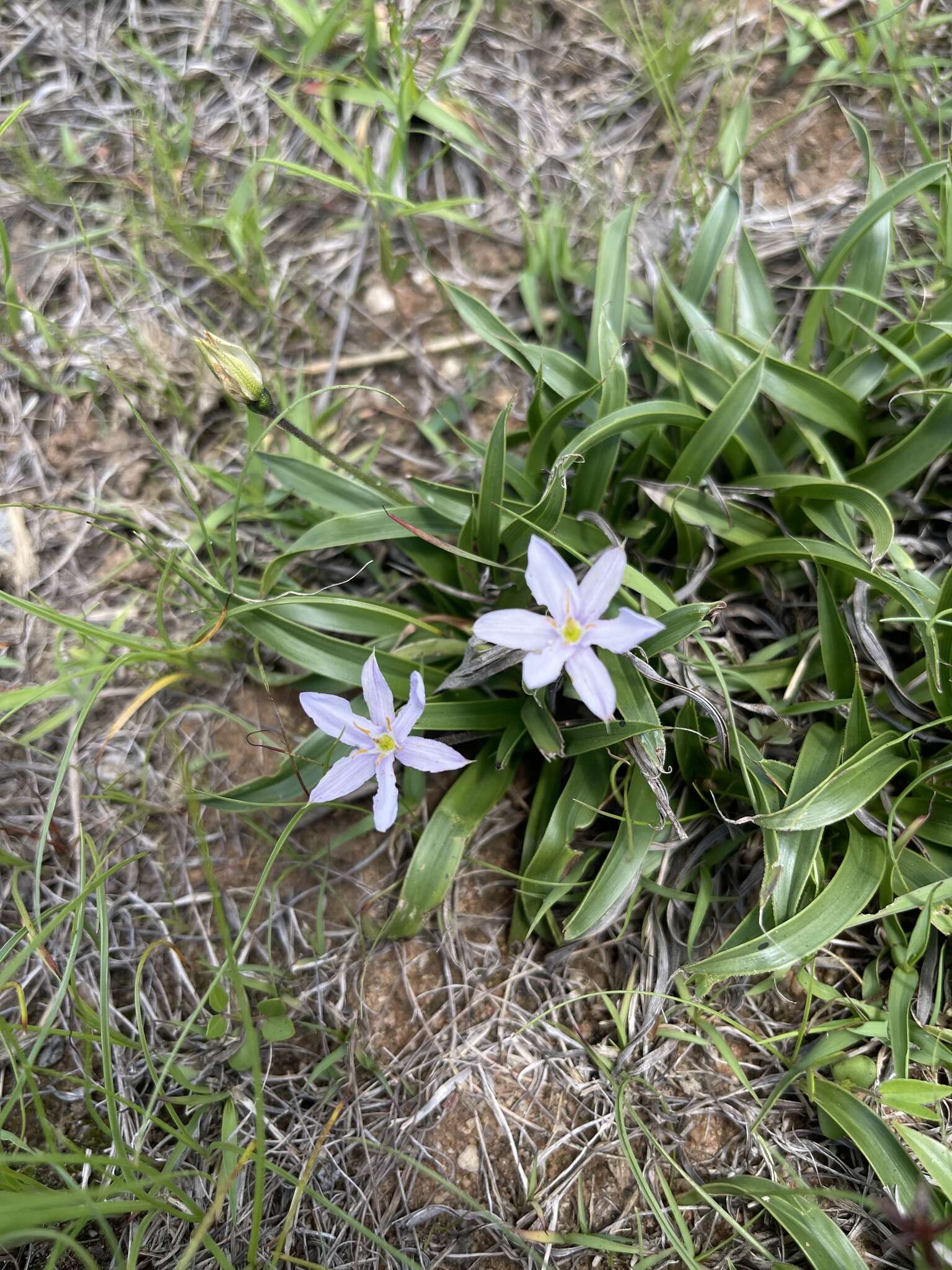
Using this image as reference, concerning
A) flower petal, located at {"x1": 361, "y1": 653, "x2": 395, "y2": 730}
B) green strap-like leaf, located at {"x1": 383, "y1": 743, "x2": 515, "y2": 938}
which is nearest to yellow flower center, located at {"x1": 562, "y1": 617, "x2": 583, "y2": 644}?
flower petal, located at {"x1": 361, "y1": 653, "x2": 395, "y2": 730}

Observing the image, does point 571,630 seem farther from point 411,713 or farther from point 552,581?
point 411,713

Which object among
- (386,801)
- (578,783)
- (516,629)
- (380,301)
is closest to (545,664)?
(516,629)

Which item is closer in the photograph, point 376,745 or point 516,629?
point 516,629

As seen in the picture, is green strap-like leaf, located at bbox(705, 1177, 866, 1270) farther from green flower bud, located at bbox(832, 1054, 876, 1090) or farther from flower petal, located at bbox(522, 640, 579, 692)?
flower petal, located at bbox(522, 640, 579, 692)

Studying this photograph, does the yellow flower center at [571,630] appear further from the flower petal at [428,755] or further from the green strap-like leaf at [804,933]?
the green strap-like leaf at [804,933]

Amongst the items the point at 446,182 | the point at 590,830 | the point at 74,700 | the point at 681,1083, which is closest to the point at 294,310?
the point at 446,182

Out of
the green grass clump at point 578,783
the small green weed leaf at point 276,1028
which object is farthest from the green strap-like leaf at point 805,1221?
the small green weed leaf at point 276,1028

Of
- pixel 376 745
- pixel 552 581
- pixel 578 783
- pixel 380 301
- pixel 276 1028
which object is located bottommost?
pixel 276 1028
